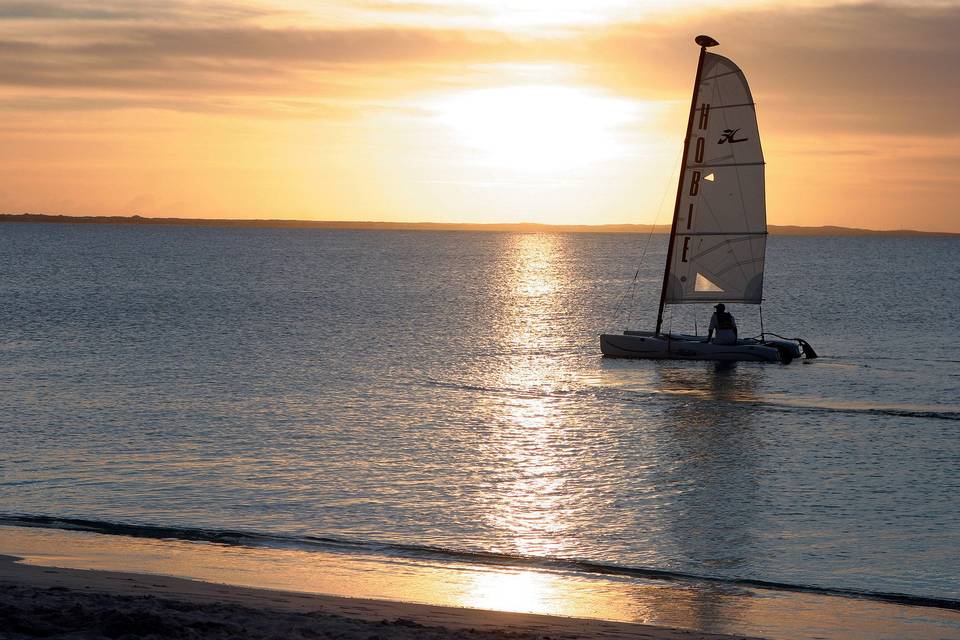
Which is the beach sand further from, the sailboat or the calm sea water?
the sailboat

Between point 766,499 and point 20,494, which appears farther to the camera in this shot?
point 766,499

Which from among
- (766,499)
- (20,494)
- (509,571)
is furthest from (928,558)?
(20,494)

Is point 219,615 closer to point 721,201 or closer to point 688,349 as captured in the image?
point 688,349

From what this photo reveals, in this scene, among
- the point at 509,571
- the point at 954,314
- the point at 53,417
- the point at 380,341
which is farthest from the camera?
the point at 954,314

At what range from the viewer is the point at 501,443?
103ft

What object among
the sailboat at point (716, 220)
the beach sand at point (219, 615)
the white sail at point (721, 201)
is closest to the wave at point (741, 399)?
the sailboat at point (716, 220)

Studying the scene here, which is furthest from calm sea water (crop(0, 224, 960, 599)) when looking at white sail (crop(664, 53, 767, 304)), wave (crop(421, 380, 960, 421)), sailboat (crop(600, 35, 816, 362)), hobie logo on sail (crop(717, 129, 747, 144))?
A: hobie logo on sail (crop(717, 129, 747, 144))

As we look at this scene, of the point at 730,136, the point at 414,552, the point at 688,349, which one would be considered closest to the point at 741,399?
the point at 688,349

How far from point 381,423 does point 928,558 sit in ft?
60.6

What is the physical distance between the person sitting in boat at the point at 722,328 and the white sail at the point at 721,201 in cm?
173

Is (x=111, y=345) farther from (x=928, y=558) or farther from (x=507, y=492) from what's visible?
(x=928, y=558)

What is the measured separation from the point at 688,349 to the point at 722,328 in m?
1.97

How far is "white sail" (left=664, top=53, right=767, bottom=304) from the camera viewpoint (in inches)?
2084

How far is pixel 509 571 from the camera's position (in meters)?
18.1
